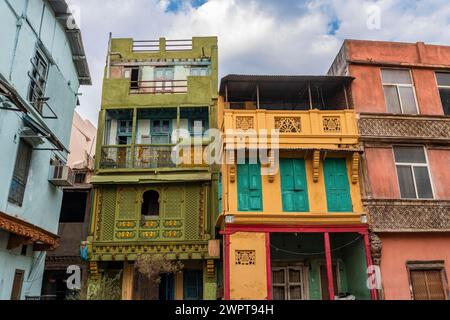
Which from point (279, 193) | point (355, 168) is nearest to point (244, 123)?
point (279, 193)

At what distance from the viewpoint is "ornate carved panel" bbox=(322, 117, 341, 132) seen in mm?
13414

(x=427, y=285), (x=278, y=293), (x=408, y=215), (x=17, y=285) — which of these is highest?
(x=408, y=215)

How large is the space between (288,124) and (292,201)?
271 centimetres

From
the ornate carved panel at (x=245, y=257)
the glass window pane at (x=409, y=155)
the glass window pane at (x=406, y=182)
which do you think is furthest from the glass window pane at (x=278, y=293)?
the glass window pane at (x=409, y=155)

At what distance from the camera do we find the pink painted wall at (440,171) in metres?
12.9

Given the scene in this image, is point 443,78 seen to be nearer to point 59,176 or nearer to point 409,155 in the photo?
point 409,155

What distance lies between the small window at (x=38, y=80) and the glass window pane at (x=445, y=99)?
13952 mm

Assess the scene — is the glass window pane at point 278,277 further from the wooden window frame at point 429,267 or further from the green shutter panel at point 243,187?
the wooden window frame at point 429,267

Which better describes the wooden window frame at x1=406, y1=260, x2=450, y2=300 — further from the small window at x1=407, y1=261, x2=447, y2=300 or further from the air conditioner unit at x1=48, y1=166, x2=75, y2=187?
the air conditioner unit at x1=48, y1=166, x2=75, y2=187

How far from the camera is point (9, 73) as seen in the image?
10.6 metres

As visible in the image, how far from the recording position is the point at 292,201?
1265 cm

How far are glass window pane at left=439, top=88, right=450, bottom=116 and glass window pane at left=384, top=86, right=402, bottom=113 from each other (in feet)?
5.64

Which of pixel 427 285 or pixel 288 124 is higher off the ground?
pixel 288 124

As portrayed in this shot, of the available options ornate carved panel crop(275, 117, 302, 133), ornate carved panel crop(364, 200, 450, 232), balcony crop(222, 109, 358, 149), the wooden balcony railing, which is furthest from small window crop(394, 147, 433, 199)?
the wooden balcony railing
